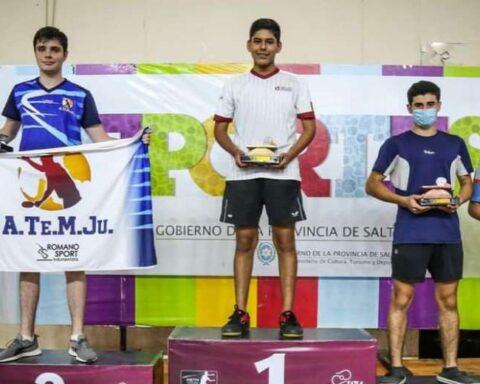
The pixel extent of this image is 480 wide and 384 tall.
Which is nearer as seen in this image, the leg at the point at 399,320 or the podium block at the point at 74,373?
the podium block at the point at 74,373

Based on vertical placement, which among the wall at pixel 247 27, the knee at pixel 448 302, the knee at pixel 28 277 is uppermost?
the wall at pixel 247 27

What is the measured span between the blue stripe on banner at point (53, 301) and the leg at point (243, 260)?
4.71 ft

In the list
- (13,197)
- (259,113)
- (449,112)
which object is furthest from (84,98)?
(449,112)

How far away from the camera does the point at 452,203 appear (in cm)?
289

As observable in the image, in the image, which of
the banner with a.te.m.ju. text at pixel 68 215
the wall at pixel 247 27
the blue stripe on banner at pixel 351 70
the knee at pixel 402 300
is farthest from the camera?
the wall at pixel 247 27

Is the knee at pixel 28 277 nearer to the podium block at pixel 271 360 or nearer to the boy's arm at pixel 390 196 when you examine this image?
the podium block at pixel 271 360

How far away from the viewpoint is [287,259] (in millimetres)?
2912

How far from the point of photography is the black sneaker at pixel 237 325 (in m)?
2.79

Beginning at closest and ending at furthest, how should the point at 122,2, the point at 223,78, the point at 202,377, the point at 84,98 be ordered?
the point at 202,377 → the point at 84,98 → the point at 223,78 → the point at 122,2

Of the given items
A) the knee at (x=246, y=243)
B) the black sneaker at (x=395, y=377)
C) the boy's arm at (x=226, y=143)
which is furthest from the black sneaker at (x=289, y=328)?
the boy's arm at (x=226, y=143)

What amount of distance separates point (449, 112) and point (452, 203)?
3.58 ft

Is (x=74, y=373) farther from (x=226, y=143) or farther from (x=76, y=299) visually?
(x=226, y=143)

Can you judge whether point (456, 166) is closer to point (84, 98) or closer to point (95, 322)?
point (84, 98)

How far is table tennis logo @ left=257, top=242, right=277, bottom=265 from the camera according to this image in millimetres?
3797
